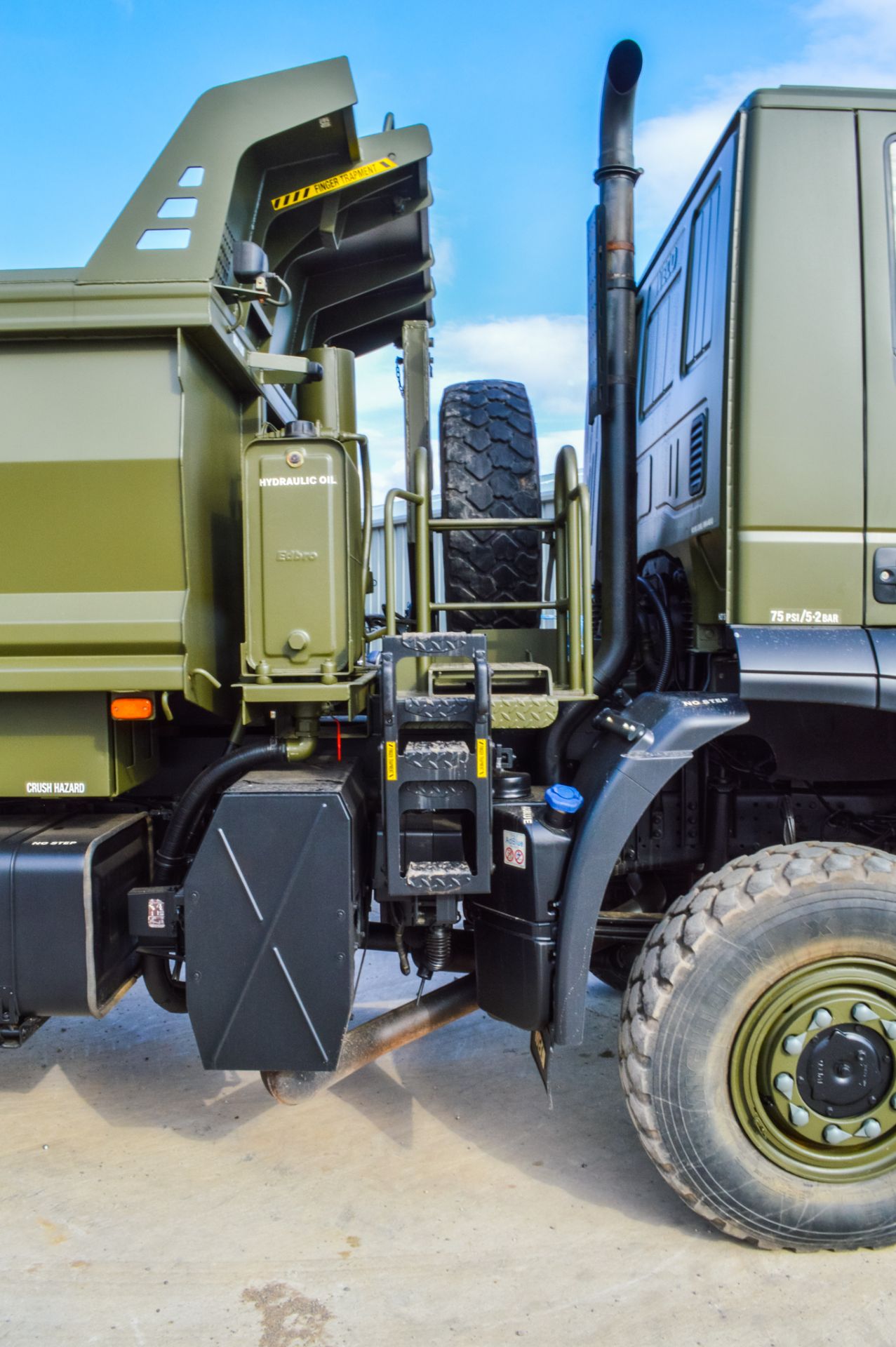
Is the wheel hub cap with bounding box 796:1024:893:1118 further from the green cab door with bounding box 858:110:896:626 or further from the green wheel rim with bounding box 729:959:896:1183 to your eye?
the green cab door with bounding box 858:110:896:626

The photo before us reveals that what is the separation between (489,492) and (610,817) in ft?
4.12

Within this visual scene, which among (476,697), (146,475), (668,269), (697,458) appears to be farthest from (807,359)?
(146,475)

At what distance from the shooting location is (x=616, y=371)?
10.6 feet

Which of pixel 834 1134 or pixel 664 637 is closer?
pixel 834 1134

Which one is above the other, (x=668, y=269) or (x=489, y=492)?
(x=668, y=269)

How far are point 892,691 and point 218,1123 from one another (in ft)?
8.75

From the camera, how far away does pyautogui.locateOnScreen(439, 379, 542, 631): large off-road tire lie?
123 inches

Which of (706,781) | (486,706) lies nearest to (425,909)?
(486,706)

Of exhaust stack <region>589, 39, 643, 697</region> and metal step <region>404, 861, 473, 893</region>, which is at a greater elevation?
exhaust stack <region>589, 39, 643, 697</region>

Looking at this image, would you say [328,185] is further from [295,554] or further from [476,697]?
[476,697]

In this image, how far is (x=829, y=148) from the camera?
7.92ft

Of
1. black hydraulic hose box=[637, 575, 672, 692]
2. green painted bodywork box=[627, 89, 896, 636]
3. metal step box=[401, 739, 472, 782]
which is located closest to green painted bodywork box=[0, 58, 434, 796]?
metal step box=[401, 739, 472, 782]

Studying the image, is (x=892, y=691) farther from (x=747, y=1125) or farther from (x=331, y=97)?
(x=331, y=97)

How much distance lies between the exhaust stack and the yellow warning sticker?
0.83 m
